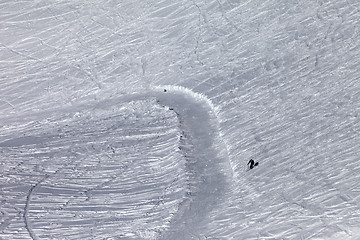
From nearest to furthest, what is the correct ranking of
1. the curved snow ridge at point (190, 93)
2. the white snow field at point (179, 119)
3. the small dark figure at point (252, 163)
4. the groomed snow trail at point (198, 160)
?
1. the groomed snow trail at point (198, 160)
2. the white snow field at point (179, 119)
3. the small dark figure at point (252, 163)
4. the curved snow ridge at point (190, 93)

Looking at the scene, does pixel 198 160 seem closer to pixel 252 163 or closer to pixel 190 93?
pixel 252 163

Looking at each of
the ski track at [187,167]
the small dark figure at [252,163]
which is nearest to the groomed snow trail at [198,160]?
the ski track at [187,167]

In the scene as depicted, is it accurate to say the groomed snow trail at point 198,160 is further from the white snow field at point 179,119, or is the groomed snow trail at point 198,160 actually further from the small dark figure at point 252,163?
the small dark figure at point 252,163

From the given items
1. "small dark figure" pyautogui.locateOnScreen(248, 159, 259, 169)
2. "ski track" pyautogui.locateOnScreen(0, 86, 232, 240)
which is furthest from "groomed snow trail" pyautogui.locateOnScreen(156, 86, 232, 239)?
"small dark figure" pyautogui.locateOnScreen(248, 159, 259, 169)


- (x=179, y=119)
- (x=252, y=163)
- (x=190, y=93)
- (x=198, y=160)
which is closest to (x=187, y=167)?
(x=198, y=160)

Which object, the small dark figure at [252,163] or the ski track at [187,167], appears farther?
the small dark figure at [252,163]

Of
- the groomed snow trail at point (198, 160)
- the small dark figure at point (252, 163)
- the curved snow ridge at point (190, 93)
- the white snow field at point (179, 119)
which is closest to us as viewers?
the groomed snow trail at point (198, 160)

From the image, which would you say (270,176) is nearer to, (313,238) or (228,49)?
(313,238)

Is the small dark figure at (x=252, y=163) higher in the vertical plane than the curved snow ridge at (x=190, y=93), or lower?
lower
